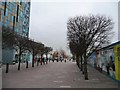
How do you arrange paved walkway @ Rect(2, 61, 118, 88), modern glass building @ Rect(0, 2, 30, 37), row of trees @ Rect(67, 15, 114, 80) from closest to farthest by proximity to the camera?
1. paved walkway @ Rect(2, 61, 118, 88)
2. row of trees @ Rect(67, 15, 114, 80)
3. modern glass building @ Rect(0, 2, 30, 37)

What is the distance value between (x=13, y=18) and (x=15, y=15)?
1.97 metres

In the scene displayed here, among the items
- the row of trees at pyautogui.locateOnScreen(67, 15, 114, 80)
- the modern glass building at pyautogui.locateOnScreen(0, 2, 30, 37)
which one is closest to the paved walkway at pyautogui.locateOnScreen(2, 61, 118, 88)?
the row of trees at pyautogui.locateOnScreen(67, 15, 114, 80)

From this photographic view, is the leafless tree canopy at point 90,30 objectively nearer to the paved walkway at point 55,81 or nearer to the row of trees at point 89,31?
the row of trees at point 89,31

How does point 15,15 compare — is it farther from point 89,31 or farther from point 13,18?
point 89,31

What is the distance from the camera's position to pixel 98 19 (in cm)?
1853

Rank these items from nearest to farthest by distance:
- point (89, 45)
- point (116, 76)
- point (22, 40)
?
point (116, 76), point (89, 45), point (22, 40)

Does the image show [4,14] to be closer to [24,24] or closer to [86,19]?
[24,24]

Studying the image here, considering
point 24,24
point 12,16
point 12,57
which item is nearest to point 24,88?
point 12,57

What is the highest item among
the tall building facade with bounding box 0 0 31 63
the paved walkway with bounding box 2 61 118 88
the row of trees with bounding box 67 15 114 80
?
the tall building facade with bounding box 0 0 31 63

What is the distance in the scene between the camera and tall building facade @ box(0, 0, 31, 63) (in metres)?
45.8

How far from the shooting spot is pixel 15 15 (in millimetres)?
54031

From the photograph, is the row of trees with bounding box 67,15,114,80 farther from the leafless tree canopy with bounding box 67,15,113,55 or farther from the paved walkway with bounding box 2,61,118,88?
the paved walkway with bounding box 2,61,118,88

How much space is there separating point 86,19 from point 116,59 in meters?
5.33

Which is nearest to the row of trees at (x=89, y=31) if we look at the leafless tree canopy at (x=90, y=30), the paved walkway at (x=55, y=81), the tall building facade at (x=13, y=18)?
the leafless tree canopy at (x=90, y=30)
